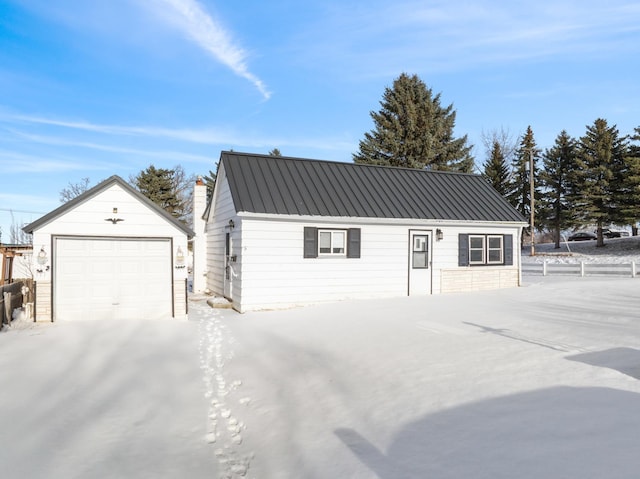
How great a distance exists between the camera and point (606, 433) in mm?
3605

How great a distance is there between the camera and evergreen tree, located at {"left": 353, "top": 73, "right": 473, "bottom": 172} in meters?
34.3

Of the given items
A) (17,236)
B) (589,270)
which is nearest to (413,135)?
(589,270)

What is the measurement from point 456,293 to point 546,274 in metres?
9.60

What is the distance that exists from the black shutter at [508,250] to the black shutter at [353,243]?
20.5 feet

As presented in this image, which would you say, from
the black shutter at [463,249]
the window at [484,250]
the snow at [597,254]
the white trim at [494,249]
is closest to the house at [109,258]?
the black shutter at [463,249]

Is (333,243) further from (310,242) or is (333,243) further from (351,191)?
(351,191)

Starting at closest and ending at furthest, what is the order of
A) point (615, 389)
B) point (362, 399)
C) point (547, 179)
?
point (615, 389) < point (362, 399) < point (547, 179)

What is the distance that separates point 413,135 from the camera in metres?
34.6

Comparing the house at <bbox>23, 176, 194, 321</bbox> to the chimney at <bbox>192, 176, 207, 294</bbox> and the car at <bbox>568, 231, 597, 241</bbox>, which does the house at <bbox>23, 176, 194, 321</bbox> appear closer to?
the chimney at <bbox>192, 176, 207, 294</bbox>

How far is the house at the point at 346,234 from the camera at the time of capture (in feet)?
40.1

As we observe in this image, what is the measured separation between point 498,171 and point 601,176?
29.2 ft

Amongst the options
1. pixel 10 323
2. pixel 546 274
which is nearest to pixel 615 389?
pixel 10 323

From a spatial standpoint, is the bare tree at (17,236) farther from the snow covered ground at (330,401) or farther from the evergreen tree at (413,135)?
the snow covered ground at (330,401)

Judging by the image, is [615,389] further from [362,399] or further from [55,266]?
[55,266]
